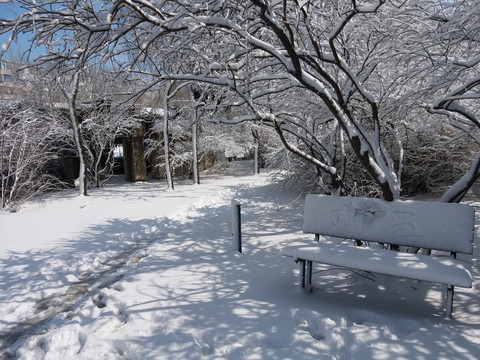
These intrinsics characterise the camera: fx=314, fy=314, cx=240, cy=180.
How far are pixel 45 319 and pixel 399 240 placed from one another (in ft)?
13.2

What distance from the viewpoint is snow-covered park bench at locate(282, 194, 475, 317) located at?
2908 mm

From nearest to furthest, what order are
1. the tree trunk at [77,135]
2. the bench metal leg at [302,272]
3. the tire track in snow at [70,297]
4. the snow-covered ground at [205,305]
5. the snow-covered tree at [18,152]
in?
the snow-covered ground at [205,305], the tire track in snow at [70,297], the bench metal leg at [302,272], the snow-covered tree at [18,152], the tree trunk at [77,135]

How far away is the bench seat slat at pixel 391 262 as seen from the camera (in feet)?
9.01

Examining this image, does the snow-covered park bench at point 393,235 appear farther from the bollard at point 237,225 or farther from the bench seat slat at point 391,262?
the bollard at point 237,225

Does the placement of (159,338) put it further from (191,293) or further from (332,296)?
(332,296)

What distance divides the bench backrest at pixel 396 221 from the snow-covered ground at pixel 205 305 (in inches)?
21.2

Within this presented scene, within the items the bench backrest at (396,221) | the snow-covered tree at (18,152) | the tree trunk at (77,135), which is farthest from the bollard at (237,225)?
the tree trunk at (77,135)

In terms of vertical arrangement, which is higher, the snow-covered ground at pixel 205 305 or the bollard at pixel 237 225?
the bollard at pixel 237 225

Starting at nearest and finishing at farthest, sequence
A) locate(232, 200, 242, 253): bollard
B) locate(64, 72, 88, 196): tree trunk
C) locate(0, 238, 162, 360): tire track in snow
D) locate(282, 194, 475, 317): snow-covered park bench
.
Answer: locate(282, 194, 475, 317): snow-covered park bench
locate(0, 238, 162, 360): tire track in snow
locate(232, 200, 242, 253): bollard
locate(64, 72, 88, 196): tree trunk

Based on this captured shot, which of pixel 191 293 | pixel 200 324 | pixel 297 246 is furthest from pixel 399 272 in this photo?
pixel 191 293

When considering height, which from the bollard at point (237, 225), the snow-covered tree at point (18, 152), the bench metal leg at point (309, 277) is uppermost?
the snow-covered tree at point (18, 152)

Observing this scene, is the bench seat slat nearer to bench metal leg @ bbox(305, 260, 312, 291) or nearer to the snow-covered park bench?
the snow-covered park bench

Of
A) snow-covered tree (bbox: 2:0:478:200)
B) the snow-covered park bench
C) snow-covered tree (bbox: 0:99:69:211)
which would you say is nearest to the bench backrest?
the snow-covered park bench

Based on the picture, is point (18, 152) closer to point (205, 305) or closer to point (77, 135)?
point (77, 135)
